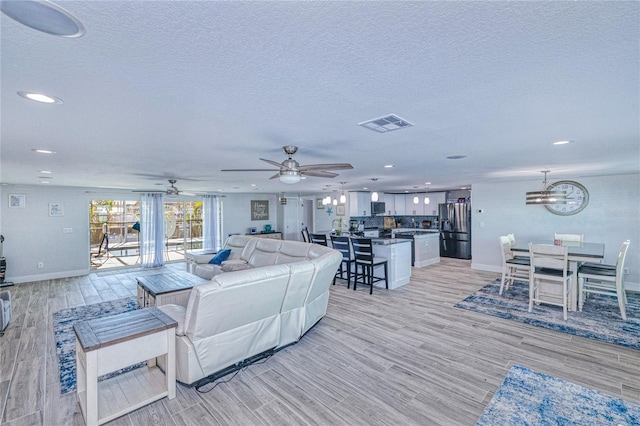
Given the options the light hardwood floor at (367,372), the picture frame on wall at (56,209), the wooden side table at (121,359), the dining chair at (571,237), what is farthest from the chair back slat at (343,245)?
the picture frame on wall at (56,209)

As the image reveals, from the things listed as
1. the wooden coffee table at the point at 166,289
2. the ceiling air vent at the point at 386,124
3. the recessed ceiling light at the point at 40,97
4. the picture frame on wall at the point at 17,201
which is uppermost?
the ceiling air vent at the point at 386,124

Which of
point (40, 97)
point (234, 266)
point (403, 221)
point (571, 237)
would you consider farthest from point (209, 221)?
point (571, 237)

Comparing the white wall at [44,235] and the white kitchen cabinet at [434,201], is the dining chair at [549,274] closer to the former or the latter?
the white kitchen cabinet at [434,201]

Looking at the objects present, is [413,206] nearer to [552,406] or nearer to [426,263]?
[426,263]

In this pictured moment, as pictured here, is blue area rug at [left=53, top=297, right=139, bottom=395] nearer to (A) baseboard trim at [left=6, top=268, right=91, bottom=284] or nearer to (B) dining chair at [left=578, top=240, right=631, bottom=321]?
(A) baseboard trim at [left=6, top=268, right=91, bottom=284]

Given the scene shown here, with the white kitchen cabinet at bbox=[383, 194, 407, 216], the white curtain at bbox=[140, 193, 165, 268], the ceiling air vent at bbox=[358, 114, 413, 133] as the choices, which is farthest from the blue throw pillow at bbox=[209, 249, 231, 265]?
the white kitchen cabinet at bbox=[383, 194, 407, 216]

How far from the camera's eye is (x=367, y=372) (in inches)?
110

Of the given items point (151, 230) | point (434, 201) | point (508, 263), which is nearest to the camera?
point (508, 263)

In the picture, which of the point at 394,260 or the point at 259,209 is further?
the point at 259,209

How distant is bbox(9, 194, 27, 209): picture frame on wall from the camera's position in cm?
654

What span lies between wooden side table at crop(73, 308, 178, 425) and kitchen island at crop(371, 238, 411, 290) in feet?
13.7

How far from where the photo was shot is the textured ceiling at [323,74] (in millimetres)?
1043

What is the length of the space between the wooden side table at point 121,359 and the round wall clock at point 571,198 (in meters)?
7.62

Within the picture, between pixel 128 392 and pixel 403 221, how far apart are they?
10168 millimetres
